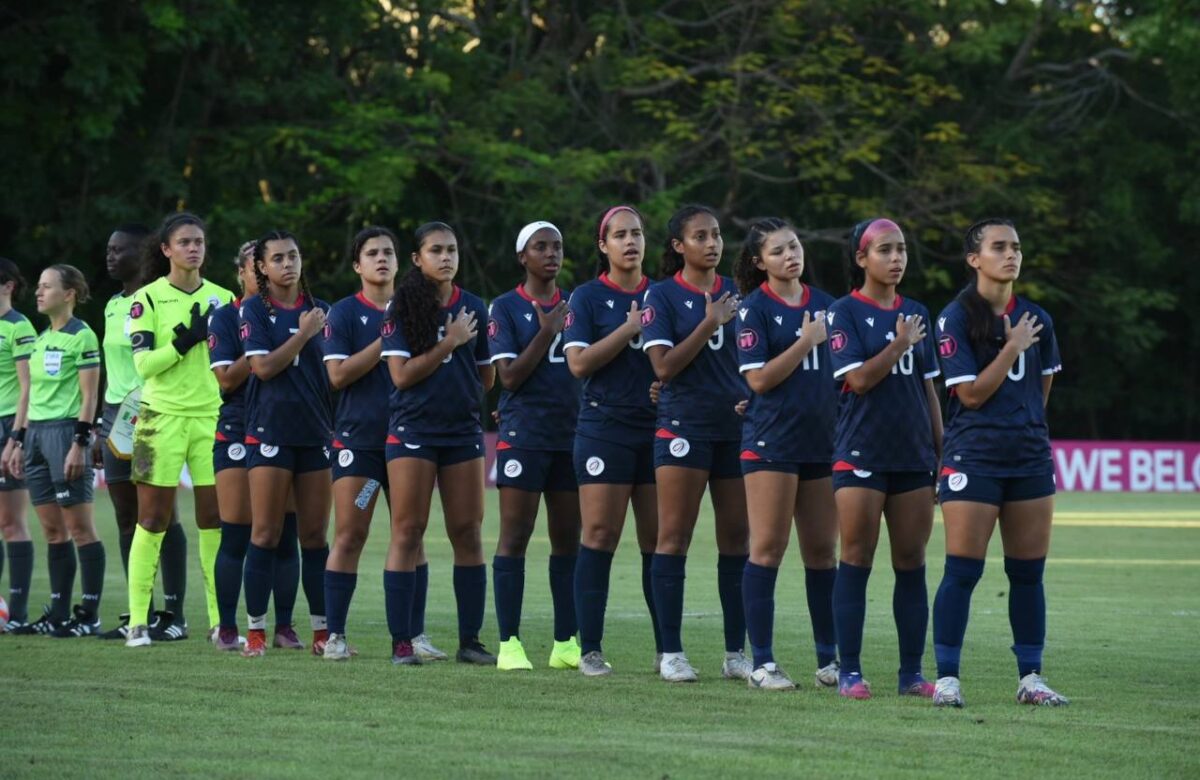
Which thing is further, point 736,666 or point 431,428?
point 431,428

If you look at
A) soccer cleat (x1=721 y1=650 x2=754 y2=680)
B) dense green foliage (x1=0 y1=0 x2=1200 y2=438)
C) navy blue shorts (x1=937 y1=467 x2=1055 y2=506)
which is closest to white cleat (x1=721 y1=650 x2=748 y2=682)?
soccer cleat (x1=721 y1=650 x2=754 y2=680)

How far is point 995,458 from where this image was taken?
27.1 ft

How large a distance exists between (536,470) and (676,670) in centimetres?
132

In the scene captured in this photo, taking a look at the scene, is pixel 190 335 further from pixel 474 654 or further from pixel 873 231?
pixel 873 231

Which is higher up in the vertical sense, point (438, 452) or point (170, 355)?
point (170, 355)

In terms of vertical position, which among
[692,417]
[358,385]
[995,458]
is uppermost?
[358,385]

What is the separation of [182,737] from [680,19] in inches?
1361

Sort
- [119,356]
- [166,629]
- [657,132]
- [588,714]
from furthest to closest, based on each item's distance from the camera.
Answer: [657,132], [119,356], [166,629], [588,714]

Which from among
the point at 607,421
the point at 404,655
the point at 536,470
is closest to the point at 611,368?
the point at 607,421

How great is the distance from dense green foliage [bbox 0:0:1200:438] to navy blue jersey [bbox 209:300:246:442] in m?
21.3

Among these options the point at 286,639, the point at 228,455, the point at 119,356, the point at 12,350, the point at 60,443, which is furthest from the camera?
the point at 12,350

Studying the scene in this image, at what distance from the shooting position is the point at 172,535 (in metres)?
Answer: 11.5

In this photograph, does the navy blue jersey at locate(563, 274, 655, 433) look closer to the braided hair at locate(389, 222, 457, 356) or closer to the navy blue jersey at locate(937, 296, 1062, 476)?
the braided hair at locate(389, 222, 457, 356)

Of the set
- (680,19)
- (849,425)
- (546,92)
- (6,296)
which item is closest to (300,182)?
(546,92)
